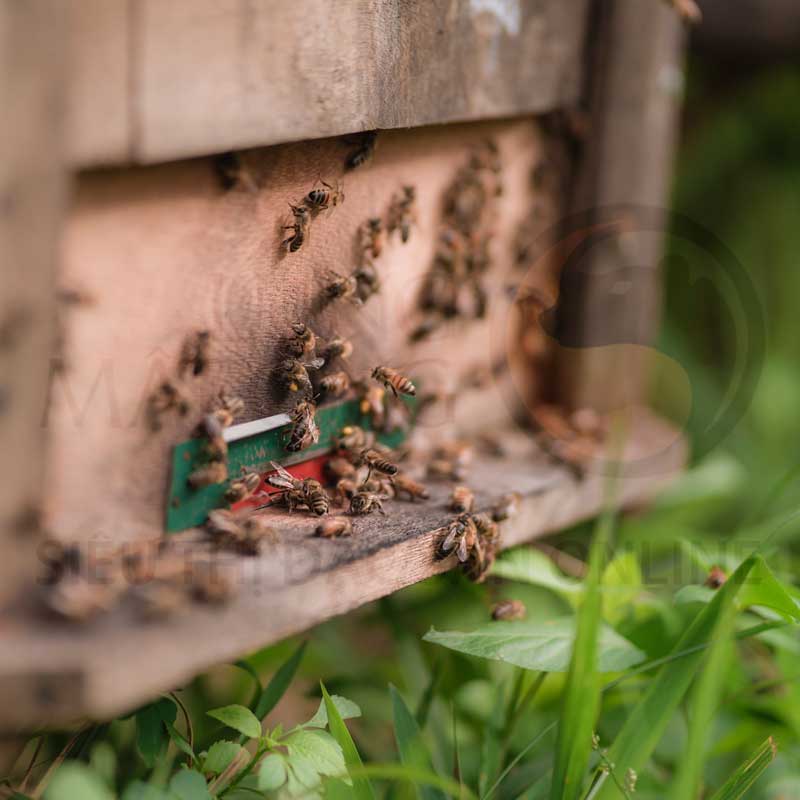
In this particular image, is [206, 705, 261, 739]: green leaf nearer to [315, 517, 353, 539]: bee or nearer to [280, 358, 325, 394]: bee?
[315, 517, 353, 539]: bee

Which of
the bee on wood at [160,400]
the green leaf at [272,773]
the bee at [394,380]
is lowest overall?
the green leaf at [272,773]

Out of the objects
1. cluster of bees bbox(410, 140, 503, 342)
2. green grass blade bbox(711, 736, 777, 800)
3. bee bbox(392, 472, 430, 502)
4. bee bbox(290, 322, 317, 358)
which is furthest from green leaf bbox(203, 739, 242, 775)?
cluster of bees bbox(410, 140, 503, 342)

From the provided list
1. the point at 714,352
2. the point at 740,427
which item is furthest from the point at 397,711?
the point at 714,352

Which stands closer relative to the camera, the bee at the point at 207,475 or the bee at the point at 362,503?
the bee at the point at 207,475

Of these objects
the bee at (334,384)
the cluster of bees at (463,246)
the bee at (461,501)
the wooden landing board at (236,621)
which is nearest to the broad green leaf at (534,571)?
the wooden landing board at (236,621)

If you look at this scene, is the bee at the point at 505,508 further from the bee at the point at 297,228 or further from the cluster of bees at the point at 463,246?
the bee at the point at 297,228

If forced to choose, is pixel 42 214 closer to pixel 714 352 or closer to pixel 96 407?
pixel 96 407
